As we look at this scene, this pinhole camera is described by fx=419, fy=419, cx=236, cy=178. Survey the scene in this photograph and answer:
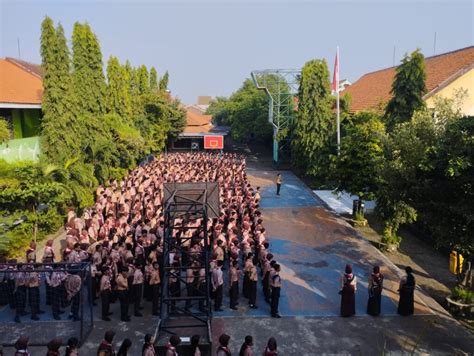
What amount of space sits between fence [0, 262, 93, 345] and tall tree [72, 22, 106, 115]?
1141cm

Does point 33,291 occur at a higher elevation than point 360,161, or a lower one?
lower

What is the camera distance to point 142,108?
99.2ft

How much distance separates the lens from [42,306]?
926cm

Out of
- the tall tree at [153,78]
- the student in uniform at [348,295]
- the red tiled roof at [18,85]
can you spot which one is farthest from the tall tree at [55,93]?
the tall tree at [153,78]

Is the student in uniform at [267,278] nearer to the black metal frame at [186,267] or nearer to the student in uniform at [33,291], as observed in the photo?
the black metal frame at [186,267]

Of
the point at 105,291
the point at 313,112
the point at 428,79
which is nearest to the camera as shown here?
the point at 105,291

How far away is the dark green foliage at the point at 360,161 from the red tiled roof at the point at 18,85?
1224cm

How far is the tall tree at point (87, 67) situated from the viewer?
63.5ft

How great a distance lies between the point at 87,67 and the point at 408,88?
47.2ft

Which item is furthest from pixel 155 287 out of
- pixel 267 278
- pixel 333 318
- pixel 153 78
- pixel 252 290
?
pixel 153 78

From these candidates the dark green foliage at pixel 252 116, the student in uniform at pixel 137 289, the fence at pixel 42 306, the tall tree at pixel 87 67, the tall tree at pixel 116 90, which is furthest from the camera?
the dark green foliage at pixel 252 116

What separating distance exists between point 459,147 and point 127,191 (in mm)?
11958

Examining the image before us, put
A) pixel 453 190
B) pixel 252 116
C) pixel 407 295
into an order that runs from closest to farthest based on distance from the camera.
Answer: pixel 453 190 < pixel 407 295 < pixel 252 116

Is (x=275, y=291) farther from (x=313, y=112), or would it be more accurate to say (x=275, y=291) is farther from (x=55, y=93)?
(x=313, y=112)
